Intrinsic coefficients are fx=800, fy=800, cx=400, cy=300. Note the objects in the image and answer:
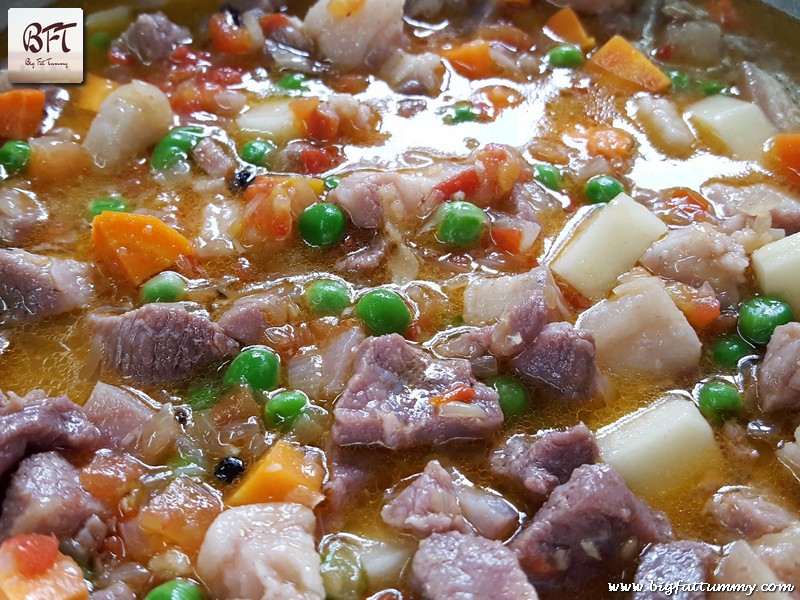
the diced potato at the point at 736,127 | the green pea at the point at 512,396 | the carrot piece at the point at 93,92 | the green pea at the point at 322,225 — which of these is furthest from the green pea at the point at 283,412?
the diced potato at the point at 736,127

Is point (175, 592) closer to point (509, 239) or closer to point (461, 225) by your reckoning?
point (461, 225)

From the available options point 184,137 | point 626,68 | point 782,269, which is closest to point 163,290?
point 184,137

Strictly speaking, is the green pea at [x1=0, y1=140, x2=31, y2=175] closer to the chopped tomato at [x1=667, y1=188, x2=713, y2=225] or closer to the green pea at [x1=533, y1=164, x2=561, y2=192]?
the green pea at [x1=533, y1=164, x2=561, y2=192]

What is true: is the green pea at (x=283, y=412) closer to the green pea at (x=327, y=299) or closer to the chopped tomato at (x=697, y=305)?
the green pea at (x=327, y=299)

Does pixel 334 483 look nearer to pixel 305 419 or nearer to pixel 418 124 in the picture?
pixel 305 419

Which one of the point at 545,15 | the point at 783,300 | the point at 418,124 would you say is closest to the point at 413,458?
the point at 783,300

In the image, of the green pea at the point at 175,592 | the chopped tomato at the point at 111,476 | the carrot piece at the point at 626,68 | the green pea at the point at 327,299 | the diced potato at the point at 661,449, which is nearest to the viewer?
the green pea at the point at 175,592
